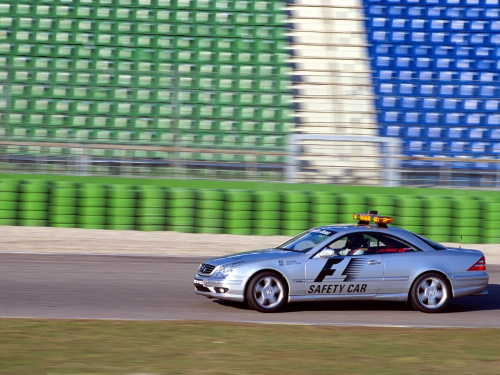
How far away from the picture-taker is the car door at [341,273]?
9.56 metres

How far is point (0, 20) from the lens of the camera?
24.4 m

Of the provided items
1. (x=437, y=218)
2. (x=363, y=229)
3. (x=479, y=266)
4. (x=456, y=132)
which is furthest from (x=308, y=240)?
(x=456, y=132)

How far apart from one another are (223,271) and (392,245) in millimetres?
2279

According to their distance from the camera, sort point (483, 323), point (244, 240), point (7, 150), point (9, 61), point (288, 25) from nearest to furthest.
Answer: point (483, 323) → point (244, 240) → point (7, 150) → point (9, 61) → point (288, 25)

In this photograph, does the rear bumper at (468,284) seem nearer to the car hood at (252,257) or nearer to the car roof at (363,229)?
the car roof at (363,229)

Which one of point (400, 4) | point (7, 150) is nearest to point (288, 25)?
point (400, 4)

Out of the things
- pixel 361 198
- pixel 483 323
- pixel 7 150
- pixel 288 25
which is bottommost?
pixel 483 323

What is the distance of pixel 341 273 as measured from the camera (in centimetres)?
962

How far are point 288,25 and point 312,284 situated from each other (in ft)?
55.1

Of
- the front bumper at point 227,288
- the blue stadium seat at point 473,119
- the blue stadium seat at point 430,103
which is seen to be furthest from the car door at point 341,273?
the blue stadium seat at point 473,119

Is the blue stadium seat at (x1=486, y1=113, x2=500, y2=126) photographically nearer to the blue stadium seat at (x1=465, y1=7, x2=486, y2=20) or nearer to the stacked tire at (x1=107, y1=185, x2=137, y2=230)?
the blue stadium seat at (x1=465, y1=7, x2=486, y2=20)

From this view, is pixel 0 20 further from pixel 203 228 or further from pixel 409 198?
pixel 409 198

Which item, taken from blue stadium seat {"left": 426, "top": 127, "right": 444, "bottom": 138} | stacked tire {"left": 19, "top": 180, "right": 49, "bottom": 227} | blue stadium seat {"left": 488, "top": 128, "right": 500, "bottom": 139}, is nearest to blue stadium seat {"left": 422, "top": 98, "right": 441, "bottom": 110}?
blue stadium seat {"left": 426, "top": 127, "right": 444, "bottom": 138}

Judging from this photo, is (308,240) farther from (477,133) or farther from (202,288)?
(477,133)
